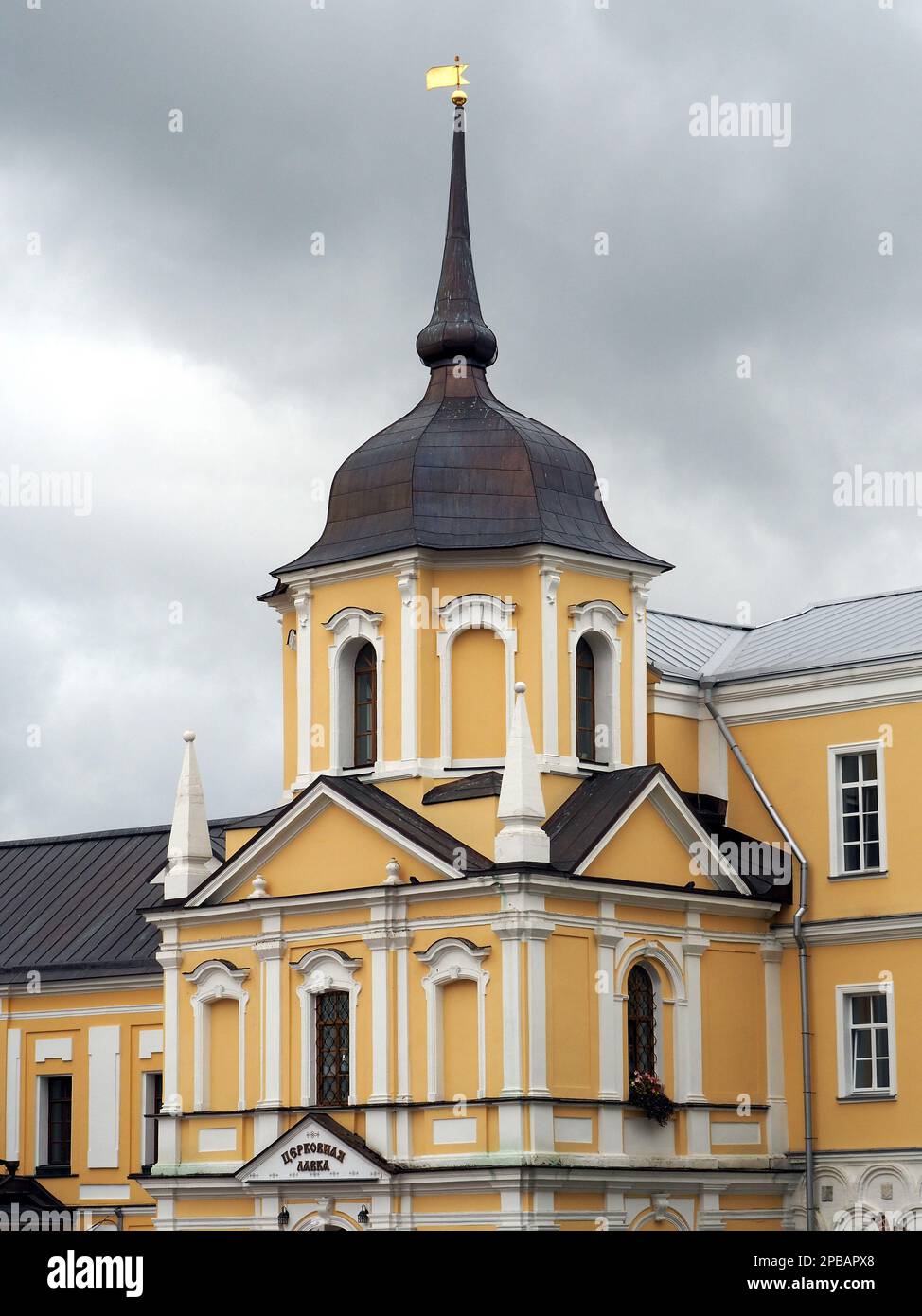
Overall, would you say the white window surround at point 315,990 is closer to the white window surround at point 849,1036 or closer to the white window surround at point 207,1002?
the white window surround at point 207,1002

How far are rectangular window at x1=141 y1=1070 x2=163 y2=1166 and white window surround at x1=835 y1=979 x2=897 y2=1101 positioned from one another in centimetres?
1391

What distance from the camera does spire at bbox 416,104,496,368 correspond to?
4072 centimetres

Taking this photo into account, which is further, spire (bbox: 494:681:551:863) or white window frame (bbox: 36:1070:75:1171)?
white window frame (bbox: 36:1070:75:1171)

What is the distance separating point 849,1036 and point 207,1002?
10.4m

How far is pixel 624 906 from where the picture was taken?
1437 inches

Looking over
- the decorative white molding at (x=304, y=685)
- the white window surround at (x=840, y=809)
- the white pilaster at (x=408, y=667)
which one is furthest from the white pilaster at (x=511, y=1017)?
the white window surround at (x=840, y=809)

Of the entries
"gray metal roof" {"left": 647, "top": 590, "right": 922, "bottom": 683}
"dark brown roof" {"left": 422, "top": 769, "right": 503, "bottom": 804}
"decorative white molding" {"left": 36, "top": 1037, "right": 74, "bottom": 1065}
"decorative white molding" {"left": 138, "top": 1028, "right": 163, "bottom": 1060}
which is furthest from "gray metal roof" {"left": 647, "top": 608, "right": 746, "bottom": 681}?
"decorative white molding" {"left": 36, "top": 1037, "right": 74, "bottom": 1065}

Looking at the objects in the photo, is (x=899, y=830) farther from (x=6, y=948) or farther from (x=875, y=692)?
(x=6, y=948)

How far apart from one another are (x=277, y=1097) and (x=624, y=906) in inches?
245

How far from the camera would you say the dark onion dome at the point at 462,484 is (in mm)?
38344

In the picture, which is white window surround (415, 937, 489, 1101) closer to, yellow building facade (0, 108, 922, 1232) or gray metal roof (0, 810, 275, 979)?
yellow building facade (0, 108, 922, 1232)

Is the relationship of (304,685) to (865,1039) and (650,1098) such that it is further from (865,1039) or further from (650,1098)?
(865,1039)

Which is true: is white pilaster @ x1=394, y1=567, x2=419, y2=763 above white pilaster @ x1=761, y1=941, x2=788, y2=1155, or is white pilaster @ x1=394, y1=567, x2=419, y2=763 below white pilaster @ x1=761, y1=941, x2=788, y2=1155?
above

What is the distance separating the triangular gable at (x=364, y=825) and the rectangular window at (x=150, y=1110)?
7656 millimetres
